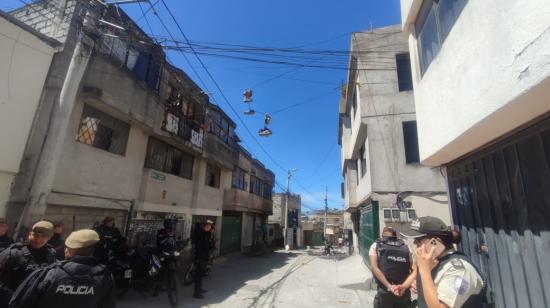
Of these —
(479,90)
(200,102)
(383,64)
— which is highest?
(383,64)

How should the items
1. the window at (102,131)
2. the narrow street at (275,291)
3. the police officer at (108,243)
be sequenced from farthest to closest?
the window at (102,131)
the narrow street at (275,291)
the police officer at (108,243)

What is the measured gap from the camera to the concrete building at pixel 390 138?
916 cm

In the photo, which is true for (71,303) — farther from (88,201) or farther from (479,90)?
(88,201)


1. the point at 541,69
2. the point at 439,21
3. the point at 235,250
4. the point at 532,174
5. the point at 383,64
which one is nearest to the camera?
the point at 541,69

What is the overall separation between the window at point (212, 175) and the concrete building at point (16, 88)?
27.7 ft

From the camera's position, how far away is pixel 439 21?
391cm

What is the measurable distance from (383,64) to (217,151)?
330 inches

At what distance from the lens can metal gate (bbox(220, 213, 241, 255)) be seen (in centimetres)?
1559

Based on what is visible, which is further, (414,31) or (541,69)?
(414,31)

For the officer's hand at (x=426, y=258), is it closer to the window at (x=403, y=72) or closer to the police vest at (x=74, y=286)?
the police vest at (x=74, y=286)

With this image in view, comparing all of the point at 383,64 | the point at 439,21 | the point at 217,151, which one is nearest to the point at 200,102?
the point at 217,151

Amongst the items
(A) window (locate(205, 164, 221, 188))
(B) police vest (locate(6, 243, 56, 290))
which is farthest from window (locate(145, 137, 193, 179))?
(B) police vest (locate(6, 243, 56, 290))

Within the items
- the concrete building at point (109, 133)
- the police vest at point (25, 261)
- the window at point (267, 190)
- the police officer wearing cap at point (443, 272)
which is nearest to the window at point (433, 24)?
the police officer wearing cap at point (443, 272)

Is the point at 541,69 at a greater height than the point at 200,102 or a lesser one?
lesser
